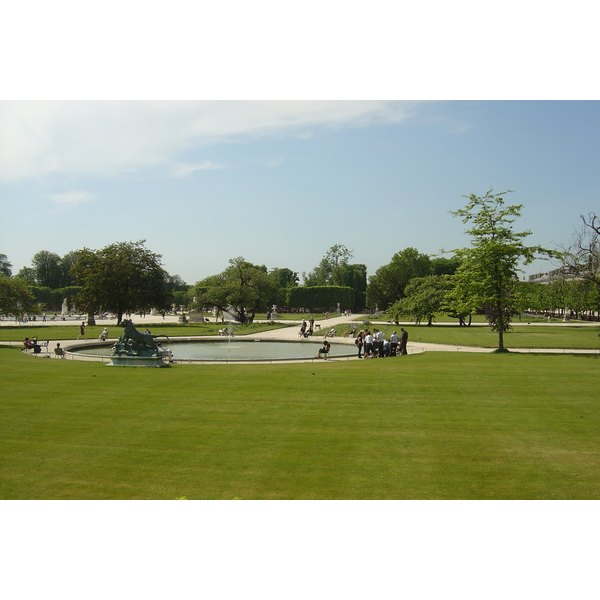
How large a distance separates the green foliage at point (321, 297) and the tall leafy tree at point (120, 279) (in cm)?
3895

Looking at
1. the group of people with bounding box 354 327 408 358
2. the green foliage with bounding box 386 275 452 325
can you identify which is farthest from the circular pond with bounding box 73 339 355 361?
the green foliage with bounding box 386 275 452 325

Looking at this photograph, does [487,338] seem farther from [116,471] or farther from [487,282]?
[116,471]

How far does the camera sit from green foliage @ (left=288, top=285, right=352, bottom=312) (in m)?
86.6

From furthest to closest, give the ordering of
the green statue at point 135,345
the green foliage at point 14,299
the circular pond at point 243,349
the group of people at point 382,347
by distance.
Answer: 1. the green foliage at point 14,299
2. the circular pond at point 243,349
3. the group of people at point 382,347
4. the green statue at point 135,345

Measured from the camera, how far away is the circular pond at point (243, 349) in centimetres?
2459

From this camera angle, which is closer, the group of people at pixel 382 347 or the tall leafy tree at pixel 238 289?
the group of people at pixel 382 347

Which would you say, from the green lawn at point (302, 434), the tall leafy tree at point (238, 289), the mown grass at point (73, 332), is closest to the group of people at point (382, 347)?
the green lawn at point (302, 434)

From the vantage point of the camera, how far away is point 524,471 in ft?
26.6

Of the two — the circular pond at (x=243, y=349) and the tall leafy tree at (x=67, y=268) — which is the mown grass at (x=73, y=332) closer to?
the circular pond at (x=243, y=349)

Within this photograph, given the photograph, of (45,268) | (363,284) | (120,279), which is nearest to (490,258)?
(120,279)

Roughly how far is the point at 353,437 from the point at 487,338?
25040 millimetres

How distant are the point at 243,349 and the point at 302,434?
18070 millimetres

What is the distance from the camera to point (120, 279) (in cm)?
4925

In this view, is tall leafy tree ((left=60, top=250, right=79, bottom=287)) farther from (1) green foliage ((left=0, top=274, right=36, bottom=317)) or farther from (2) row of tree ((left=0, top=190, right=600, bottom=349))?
(1) green foliage ((left=0, top=274, right=36, bottom=317))
